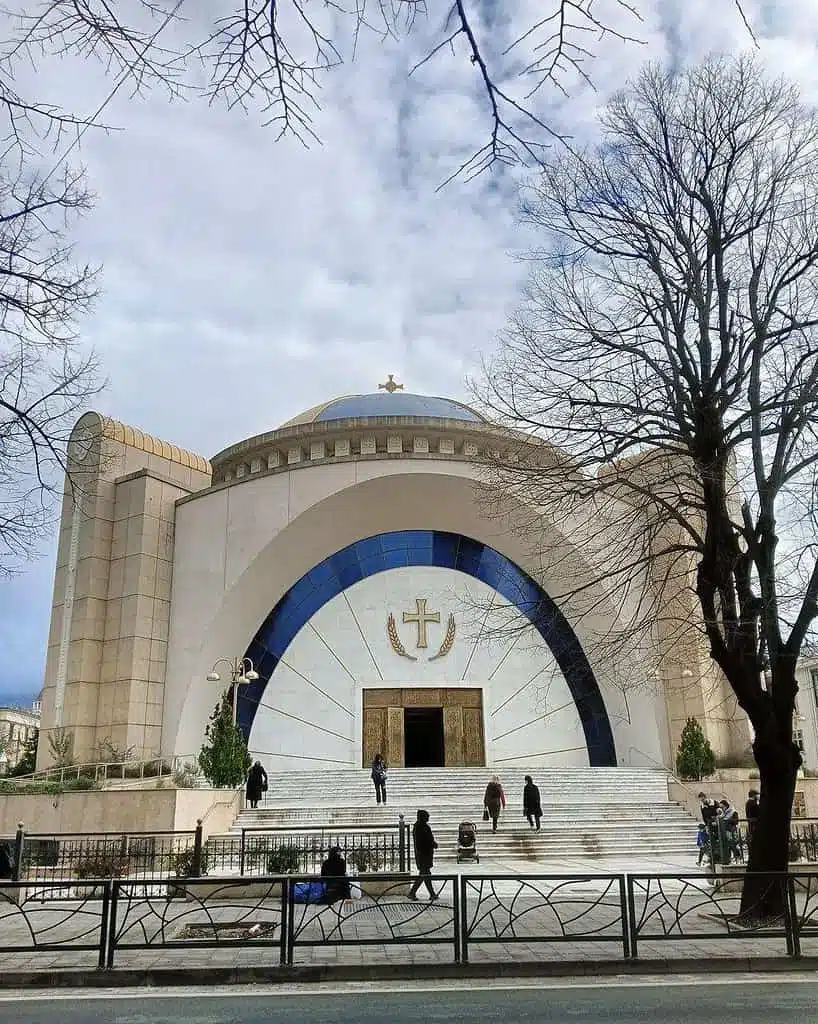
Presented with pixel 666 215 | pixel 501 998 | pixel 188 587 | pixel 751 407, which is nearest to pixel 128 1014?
pixel 501 998

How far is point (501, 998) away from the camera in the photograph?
23.3 feet

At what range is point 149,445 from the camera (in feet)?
98.9

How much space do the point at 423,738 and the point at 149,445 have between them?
45.7 ft

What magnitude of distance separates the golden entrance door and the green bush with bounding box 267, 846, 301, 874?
1307cm

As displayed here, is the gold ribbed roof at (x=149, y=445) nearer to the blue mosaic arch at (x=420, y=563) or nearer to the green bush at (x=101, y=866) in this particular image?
the blue mosaic arch at (x=420, y=563)

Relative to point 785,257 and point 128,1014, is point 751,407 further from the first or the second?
point 128,1014

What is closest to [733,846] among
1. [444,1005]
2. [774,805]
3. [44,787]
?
[774,805]

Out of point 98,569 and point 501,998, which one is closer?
point 501,998

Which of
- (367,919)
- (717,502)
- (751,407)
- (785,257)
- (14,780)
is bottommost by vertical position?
(367,919)

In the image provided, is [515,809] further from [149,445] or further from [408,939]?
[149,445]

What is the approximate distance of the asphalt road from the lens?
6359 millimetres

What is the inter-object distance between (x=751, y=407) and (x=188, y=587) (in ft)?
65.8

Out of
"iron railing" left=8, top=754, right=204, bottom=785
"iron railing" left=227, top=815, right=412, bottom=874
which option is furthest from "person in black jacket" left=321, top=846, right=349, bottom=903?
"iron railing" left=8, top=754, right=204, bottom=785

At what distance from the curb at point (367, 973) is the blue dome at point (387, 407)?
24.5 m
